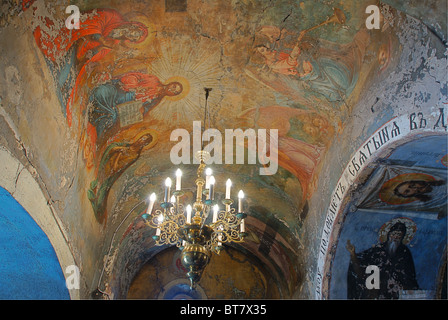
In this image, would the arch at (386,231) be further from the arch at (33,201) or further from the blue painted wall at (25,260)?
the blue painted wall at (25,260)

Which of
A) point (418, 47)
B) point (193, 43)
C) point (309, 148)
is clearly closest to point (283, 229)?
point (309, 148)

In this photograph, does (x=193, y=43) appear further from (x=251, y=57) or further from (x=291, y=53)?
(x=291, y=53)

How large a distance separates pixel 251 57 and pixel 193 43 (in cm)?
91

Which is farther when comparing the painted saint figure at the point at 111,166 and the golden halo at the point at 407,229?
the painted saint figure at the point at 111,166

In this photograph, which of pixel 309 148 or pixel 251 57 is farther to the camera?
pixel 309 148

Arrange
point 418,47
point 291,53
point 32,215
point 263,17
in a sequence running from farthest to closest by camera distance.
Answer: point 291,53 < point 263,17 < point 32,215 < point 418,47

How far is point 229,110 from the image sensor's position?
312 inches

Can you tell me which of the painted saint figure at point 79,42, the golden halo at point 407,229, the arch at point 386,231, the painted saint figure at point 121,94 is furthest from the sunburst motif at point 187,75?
the golden halo at point 407,229

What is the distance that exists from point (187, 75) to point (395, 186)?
361cm

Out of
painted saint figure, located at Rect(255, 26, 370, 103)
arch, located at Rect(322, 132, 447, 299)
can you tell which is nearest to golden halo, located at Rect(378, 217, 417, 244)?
arch, located at Rect(322, 132, 447, 299)

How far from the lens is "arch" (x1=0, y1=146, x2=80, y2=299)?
4570 millimetres

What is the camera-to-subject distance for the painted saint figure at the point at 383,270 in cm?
730

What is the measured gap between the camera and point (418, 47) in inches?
191

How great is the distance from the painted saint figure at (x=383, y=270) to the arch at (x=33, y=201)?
4.45m
